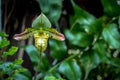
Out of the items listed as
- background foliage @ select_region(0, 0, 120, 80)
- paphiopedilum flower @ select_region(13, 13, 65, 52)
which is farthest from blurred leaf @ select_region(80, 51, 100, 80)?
paphiopedilum flower @ select_region(13, 13, 65, 52)

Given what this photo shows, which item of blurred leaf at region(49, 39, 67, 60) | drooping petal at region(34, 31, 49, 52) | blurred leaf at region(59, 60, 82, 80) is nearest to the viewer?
drooping petal at region(34, 31, 49, 52)

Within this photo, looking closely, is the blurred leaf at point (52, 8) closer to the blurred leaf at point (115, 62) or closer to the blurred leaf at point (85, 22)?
the blurred leaf at point (85, 22)

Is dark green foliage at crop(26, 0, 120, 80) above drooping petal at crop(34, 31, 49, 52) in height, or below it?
below

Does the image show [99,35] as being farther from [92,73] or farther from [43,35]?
[43,35]

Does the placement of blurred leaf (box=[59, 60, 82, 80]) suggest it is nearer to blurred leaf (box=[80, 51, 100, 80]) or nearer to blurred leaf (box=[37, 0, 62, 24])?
blurred leaf (box=[80, 51, 100, 80])

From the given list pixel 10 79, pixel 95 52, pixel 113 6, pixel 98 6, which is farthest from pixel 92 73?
pixel 10 79

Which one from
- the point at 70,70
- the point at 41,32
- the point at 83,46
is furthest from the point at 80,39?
the point at 41,32

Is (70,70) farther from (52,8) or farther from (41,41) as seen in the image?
(41,41)
